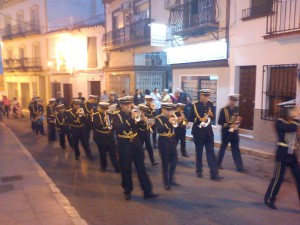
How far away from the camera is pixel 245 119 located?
11.2m

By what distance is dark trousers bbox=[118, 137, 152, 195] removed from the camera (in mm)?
5633

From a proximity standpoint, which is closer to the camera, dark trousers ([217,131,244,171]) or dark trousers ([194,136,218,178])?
dark trousers ([194,136,218,178])

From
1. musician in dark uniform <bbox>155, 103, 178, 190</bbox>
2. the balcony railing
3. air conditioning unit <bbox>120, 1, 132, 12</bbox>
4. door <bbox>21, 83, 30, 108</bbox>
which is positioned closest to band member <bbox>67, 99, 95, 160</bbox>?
musician in dark uniform <bbox>155, 103, 178, 190</bbox>

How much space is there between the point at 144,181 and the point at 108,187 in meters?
1.15

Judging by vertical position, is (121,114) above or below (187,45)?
below

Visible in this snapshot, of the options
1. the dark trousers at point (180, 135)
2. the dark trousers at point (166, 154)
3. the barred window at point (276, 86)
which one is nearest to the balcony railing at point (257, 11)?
the barred window at point (276, 86)

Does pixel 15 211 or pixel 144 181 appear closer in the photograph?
pixel 15 211

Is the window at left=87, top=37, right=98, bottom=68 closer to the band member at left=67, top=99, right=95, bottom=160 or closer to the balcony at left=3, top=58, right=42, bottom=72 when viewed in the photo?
the balcony at left=3, top=58, right=42, bottom=72

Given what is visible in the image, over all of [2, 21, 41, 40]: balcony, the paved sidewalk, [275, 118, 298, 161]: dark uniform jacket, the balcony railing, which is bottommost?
the paved sidewalk

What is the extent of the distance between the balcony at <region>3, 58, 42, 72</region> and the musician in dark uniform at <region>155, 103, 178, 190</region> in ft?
78.7

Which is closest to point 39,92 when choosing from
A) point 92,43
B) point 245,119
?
point 92,43

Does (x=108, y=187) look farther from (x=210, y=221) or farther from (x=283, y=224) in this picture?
(x=283, y=224)

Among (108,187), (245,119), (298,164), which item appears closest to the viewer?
(298,164)

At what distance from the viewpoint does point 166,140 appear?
6113 mm
